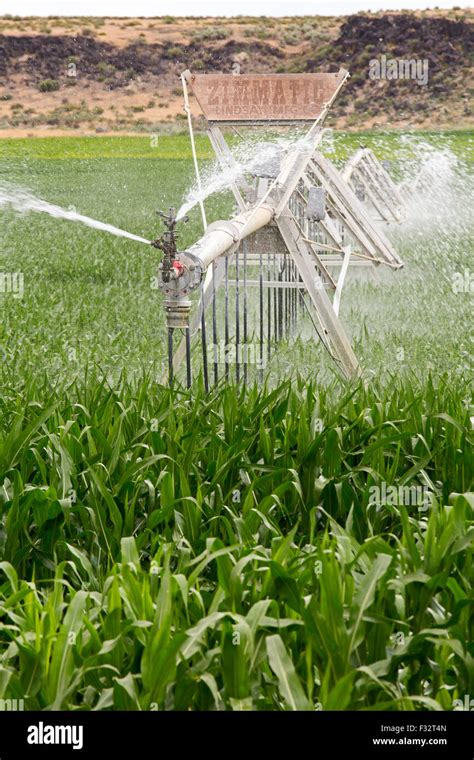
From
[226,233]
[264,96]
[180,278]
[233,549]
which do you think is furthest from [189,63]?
[233,549]

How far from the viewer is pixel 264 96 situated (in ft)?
25.0

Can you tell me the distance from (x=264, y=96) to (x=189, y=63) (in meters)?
56.4

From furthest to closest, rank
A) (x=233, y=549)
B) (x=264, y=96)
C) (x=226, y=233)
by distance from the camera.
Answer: (x=264, y=96) → (x=226, y=233) → (x=233, y=549)

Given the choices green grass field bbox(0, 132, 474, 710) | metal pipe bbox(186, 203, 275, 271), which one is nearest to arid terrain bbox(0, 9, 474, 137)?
metal pipe bbox(186, 203, 275, 271)

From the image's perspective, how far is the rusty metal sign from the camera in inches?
298

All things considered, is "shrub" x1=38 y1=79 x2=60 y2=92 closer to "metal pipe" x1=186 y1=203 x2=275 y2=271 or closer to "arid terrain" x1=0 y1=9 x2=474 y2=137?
"arid terrain" x1=0 y1=9 x2=474 y2=137

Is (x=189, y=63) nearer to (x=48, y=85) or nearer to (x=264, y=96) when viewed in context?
(x=48, y=85)

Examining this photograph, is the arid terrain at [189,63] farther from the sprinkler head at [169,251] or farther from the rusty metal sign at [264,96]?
the sprinkler head at [169,251]

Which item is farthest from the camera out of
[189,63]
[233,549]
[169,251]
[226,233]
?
[189,63]

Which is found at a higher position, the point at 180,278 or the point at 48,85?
the point at 48,85

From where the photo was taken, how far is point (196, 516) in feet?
12.6

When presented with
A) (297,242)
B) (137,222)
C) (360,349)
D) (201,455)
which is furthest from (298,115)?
(137,222)

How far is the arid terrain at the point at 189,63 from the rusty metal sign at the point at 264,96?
47.6m
